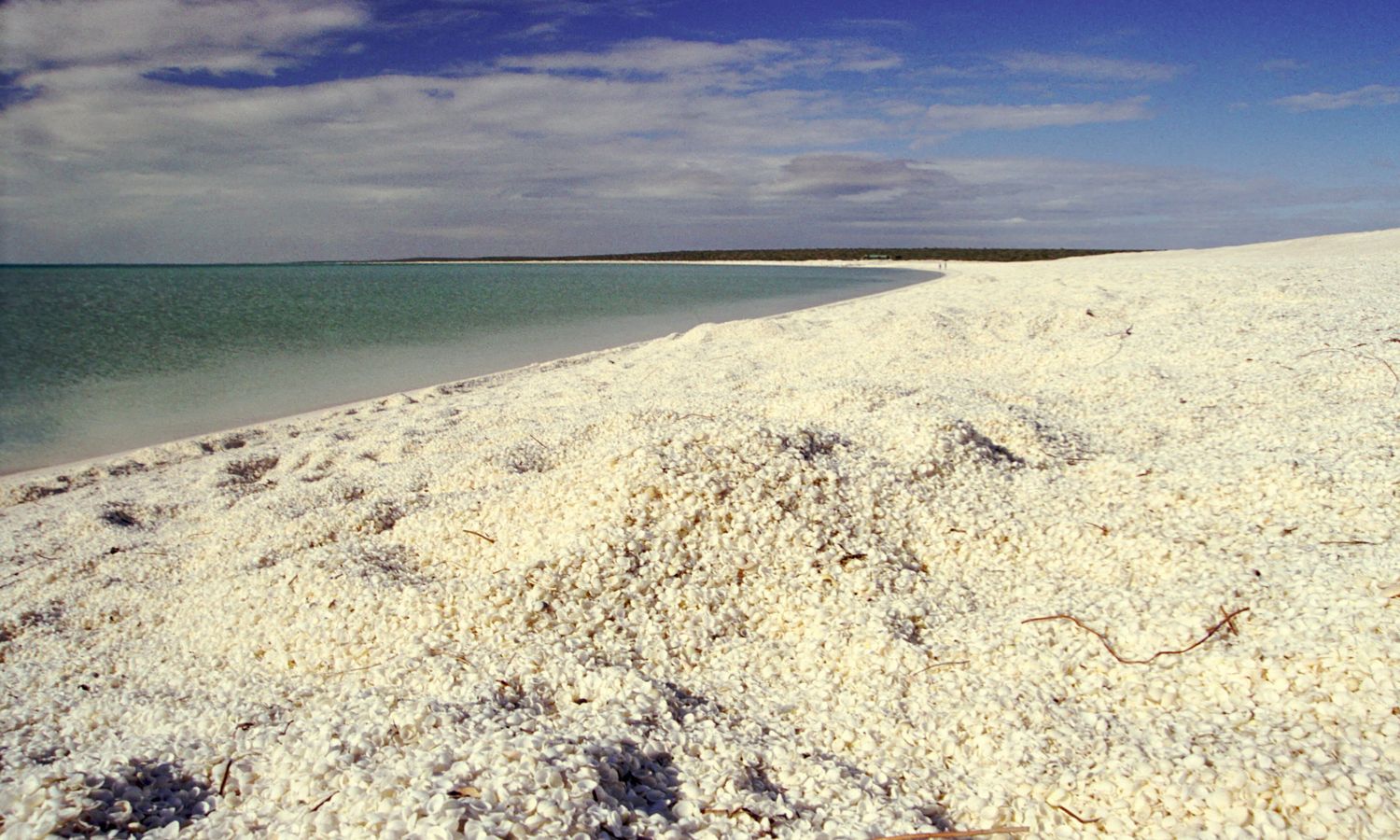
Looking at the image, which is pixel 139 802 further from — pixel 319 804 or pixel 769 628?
pixel 769 628

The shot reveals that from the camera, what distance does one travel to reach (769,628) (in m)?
2.95

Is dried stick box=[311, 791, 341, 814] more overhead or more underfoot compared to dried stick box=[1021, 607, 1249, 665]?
more underfoot

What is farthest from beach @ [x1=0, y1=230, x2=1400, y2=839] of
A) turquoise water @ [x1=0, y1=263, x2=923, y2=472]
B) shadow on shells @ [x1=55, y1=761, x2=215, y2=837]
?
turquoise water @ [x1=0, y1=263, x2=923, y2=472]

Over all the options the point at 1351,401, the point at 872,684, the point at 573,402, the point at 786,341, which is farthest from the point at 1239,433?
the point at 786,341

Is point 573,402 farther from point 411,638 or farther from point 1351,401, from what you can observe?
point 1351,401

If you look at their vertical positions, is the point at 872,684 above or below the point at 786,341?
below

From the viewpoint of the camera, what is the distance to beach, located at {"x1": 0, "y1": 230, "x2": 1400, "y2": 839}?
1.97 metres

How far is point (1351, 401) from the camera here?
4664mm

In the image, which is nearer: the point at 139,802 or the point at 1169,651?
the point at 139,802

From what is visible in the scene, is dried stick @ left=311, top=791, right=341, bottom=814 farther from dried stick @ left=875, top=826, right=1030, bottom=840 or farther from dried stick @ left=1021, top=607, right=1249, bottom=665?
dried stick @ left=1021, top=607, right=1249, bottom=665

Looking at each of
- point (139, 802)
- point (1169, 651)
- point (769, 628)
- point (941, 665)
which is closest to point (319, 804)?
point (139, 802)

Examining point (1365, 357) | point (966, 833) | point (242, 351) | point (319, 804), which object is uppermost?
point (1365, 357)

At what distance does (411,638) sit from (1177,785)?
2536 mm

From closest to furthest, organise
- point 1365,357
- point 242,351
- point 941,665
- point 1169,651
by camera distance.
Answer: point 1169,651, point 941,665, point 1365,357, point 242,351
